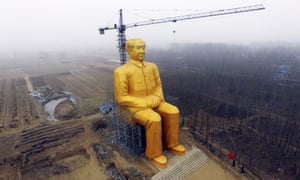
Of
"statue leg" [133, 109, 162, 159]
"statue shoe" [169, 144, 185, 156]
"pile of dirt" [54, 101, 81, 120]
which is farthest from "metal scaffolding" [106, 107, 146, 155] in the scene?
"pile of dirt" [54, 101, 81, 120]

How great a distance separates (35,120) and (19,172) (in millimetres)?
9550

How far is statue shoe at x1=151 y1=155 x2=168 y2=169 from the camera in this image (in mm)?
12305

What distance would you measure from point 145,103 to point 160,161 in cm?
374

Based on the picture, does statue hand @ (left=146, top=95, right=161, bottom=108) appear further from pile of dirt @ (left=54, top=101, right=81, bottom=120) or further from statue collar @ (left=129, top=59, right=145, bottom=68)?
pile of dirt @ (left=54, top=101, right=81, bottom=120)

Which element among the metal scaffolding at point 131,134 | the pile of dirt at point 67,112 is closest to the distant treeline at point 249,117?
the metal scaffolding at point 131,134

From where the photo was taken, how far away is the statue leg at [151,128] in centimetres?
1193

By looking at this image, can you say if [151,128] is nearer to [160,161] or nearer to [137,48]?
[160,161]

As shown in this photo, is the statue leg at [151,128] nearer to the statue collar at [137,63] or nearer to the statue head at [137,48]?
the statue collar at [137,63]

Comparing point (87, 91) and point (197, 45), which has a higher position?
point (197, 45)

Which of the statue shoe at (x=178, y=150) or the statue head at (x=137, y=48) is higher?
the statue head at (x=137, y=48)

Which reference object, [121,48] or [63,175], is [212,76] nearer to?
[121,48]

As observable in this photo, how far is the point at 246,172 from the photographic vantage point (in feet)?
43.2

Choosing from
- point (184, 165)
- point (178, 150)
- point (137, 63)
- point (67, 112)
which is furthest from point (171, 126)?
point (67, 112)

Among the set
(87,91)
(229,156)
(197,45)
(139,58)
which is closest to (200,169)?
(229,156)
